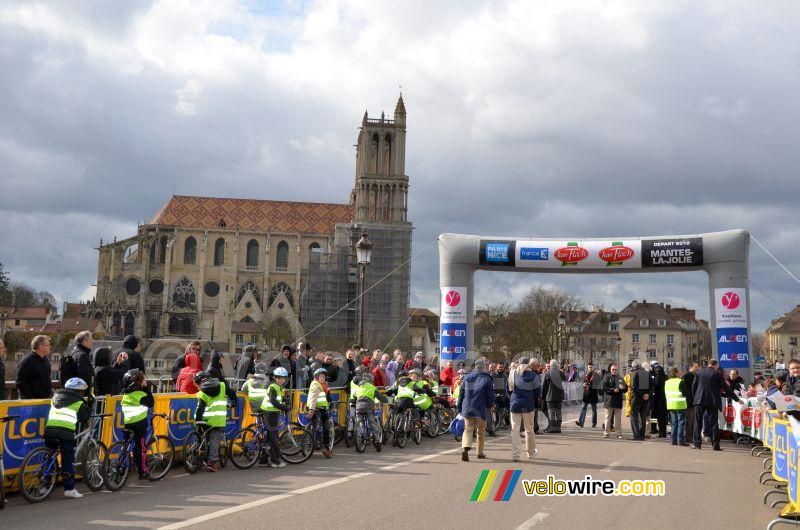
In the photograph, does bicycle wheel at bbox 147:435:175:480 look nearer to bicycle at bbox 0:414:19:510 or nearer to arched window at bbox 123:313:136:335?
bicycle at bbox 0:414:19:510

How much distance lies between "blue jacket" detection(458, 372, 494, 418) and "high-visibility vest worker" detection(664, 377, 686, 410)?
547cm

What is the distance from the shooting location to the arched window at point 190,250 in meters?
102

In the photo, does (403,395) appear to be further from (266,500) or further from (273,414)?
(266,500)

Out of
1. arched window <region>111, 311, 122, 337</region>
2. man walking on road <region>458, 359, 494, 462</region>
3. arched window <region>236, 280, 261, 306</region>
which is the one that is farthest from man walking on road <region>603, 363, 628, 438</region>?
arched window <region>111, 311, 122, 337</region>

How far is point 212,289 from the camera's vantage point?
98125 millimetres

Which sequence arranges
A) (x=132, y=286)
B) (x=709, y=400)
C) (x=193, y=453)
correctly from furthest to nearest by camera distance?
(x=132, y=286) < (x=709, y=400) < (x=193, y=453)

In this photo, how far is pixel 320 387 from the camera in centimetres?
1342

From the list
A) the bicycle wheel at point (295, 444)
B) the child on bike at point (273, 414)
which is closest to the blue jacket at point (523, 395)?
the bicycle wheel at point (295, 444)

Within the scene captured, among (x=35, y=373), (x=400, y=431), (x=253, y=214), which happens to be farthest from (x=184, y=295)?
(x=35, y=373)

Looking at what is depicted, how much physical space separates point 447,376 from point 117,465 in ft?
41.8

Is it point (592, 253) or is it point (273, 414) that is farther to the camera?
point (592, 253)

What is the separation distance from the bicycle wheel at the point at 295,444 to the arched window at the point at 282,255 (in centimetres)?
9032

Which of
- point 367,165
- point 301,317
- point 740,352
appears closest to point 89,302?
point 301,317

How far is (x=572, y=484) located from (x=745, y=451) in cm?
758
